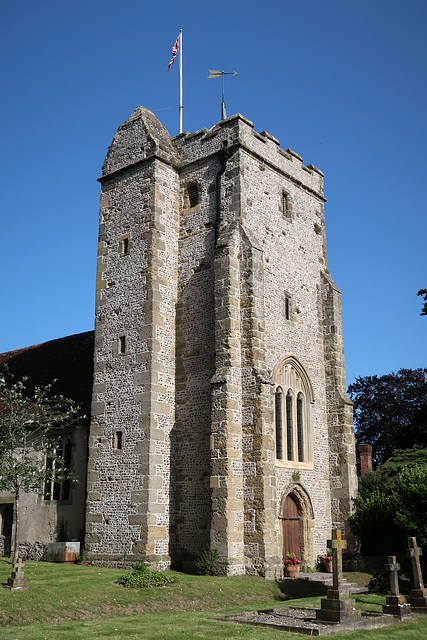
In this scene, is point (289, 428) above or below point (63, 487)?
above

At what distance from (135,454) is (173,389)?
2.51m

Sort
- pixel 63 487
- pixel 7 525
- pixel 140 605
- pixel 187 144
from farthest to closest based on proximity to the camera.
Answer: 1. pixel 7 525
2. pixel 187 144
3. pixel 63 487
4. pixel 140 605

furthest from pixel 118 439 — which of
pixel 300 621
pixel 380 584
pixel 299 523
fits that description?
pixel 300 621

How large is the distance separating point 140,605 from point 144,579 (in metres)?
1.74

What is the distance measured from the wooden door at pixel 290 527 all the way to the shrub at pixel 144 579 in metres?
4.95

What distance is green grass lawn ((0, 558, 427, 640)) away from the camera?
11.6m

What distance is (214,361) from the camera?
67.6ft

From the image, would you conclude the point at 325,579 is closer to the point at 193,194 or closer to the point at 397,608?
the point at 397,608

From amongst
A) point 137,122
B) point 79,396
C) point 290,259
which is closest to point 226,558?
point 79,396

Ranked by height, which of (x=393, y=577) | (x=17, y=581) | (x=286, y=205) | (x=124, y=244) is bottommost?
(x=17, y=581)

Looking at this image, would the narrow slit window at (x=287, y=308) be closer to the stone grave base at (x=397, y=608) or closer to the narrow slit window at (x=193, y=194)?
the narrow slit window at (x=193, y=194)

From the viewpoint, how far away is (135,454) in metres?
20.1

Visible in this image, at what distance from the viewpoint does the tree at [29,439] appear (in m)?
18.6

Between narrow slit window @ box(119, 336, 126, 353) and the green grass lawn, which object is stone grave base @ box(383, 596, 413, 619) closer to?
the green grass lawn
